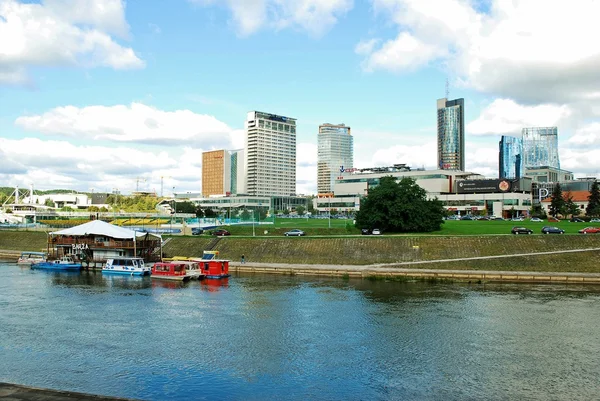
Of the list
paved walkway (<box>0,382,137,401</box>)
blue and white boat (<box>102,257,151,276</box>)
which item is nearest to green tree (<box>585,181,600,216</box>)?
blue and white boat (<box>102,257,151,276</box>)

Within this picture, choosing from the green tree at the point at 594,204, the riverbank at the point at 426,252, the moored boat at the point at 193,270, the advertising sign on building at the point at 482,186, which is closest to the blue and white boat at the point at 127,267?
the moored boat at the point at 193,270

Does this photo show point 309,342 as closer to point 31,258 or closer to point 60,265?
point 60,265

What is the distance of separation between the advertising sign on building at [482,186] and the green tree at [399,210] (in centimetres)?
8575

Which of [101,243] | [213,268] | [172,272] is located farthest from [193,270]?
[101,243]

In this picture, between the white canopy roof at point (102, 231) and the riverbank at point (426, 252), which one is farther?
the white canopy roof at point (102, 231)

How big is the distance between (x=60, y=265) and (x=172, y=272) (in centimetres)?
1970

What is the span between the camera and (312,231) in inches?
3406

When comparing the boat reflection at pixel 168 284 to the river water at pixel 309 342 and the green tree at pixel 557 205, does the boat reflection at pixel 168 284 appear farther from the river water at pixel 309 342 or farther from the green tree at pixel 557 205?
→ the green tree at pixel 557 205

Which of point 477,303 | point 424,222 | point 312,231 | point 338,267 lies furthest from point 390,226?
point 477,303

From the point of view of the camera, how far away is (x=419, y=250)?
63750 mm

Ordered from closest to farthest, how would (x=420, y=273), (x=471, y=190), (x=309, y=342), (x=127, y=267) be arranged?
(x=309, y=342) < (x=420, y=273) < (x=127, y=267) < (x=471, y=190)

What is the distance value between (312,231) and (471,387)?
63.3m

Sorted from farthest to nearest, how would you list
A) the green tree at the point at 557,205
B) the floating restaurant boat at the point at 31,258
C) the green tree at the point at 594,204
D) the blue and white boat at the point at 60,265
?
the green tree at the point at 594,204
the green tree at the point at 557,205
the floating restaurant boat at the point at 31,258
the blue and white boat at the point at 60,265

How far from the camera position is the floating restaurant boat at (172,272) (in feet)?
189
